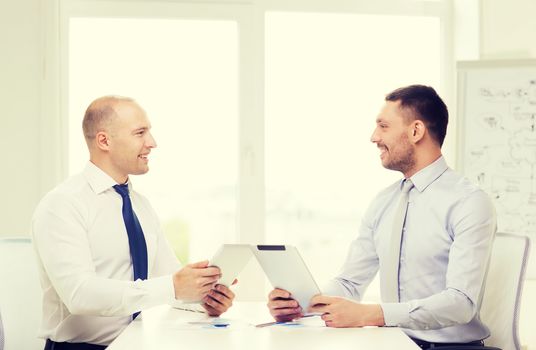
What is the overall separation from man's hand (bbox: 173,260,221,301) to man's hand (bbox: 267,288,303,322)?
0.21m

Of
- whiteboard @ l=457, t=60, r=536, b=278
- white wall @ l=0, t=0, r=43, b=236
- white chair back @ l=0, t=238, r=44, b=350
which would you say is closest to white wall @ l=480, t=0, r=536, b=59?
whiteboard @ l=457, t=60, r=536, b=278

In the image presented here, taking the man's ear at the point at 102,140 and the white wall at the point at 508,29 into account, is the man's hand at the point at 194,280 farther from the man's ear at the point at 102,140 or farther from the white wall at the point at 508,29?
the white wall at the point at 508,29

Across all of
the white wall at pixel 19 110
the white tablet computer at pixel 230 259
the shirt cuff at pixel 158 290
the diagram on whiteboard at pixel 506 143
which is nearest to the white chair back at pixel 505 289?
the white tablet computer at pixel 230 259

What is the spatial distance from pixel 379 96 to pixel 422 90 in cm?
195

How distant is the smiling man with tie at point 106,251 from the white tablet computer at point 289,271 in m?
0.19

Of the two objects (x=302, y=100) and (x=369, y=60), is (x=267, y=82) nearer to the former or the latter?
(x=302, y=100)

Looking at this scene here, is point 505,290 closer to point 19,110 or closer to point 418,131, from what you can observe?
point 418,131

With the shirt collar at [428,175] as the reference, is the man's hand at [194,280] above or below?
below

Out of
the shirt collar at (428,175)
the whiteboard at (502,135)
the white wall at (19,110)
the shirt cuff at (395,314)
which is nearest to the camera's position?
the shirt cuff at (395,314)

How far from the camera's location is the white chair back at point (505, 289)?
2598 mm

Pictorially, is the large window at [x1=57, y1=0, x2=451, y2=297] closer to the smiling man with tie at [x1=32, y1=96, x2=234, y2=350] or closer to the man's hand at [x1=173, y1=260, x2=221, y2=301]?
the smiling man with tie at [x1=32, y1=96, x2=234, y2=350]

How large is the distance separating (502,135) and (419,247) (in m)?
2.03

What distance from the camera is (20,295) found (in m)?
2.89

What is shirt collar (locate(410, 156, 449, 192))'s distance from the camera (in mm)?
2900
